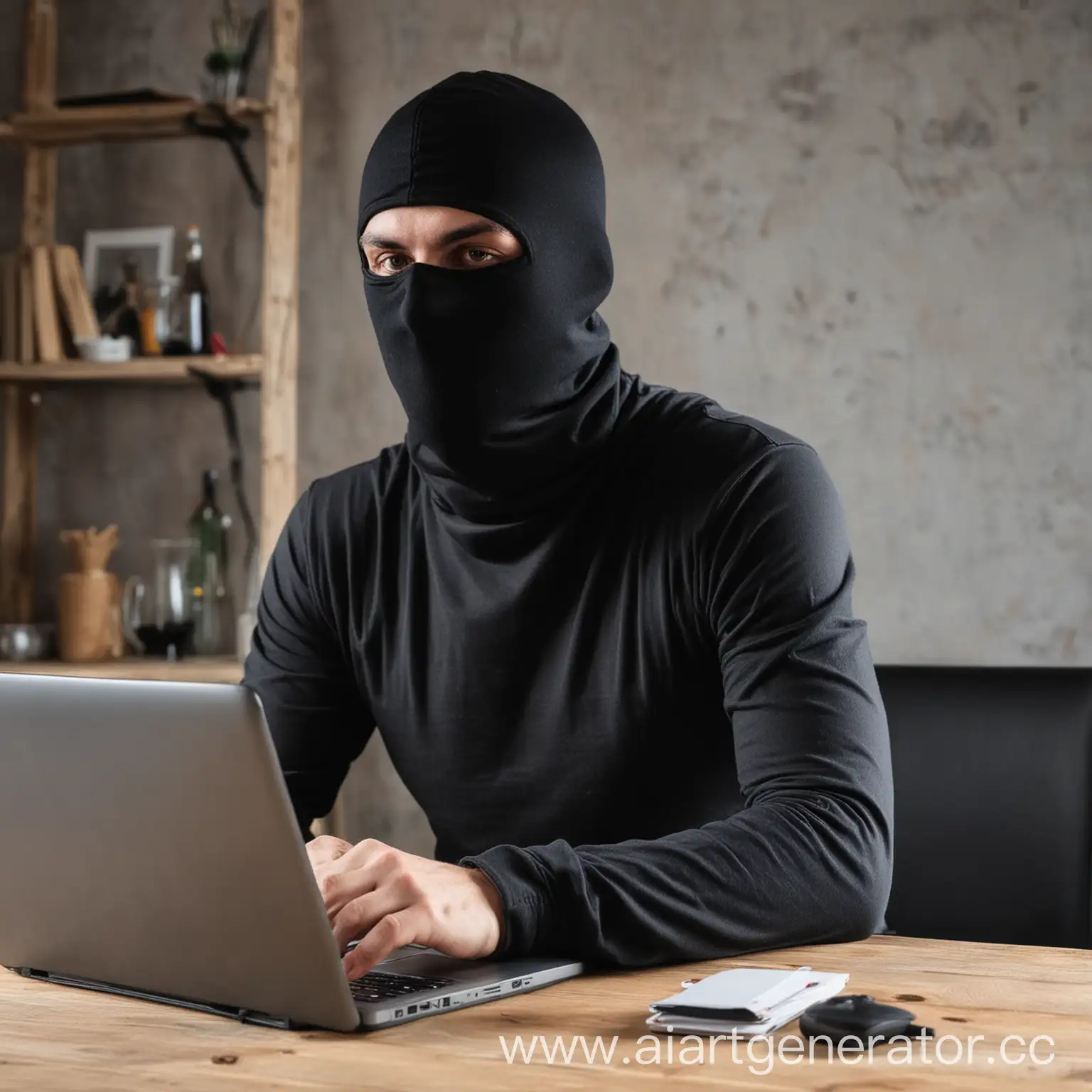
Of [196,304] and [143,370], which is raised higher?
[196,304]

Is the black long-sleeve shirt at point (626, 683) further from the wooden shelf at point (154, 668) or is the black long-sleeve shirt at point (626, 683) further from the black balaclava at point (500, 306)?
the wooden shelf at point (154, 668)

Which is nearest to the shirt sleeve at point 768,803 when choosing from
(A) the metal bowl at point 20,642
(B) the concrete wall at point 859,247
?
(B) the concrete wall at point 859,247

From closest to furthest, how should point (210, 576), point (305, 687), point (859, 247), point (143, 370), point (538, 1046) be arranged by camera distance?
point (538, 1046), point (305, 687), point (859, 247), point (143, 370), point (210, 576)

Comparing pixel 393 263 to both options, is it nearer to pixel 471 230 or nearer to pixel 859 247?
pixel 471 230

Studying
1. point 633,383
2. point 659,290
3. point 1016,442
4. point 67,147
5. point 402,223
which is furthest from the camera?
point 67,147

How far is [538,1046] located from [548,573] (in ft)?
2.30

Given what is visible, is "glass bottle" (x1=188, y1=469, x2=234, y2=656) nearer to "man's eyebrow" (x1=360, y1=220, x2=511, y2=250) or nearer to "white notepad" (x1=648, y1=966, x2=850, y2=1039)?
"man's eyebrow" (x1=360, y1=220, x2=511, y2=250)

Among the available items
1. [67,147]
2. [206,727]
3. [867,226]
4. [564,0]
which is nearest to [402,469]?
[206,727]

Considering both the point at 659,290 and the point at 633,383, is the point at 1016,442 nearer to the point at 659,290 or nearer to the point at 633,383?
the point at 659,290

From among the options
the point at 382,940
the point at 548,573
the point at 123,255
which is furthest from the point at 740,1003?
the point at 123,255

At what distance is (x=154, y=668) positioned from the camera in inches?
105

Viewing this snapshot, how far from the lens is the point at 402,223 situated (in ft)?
4.79

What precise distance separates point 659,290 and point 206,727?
2.04 meters

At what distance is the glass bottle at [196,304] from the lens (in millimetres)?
2842
